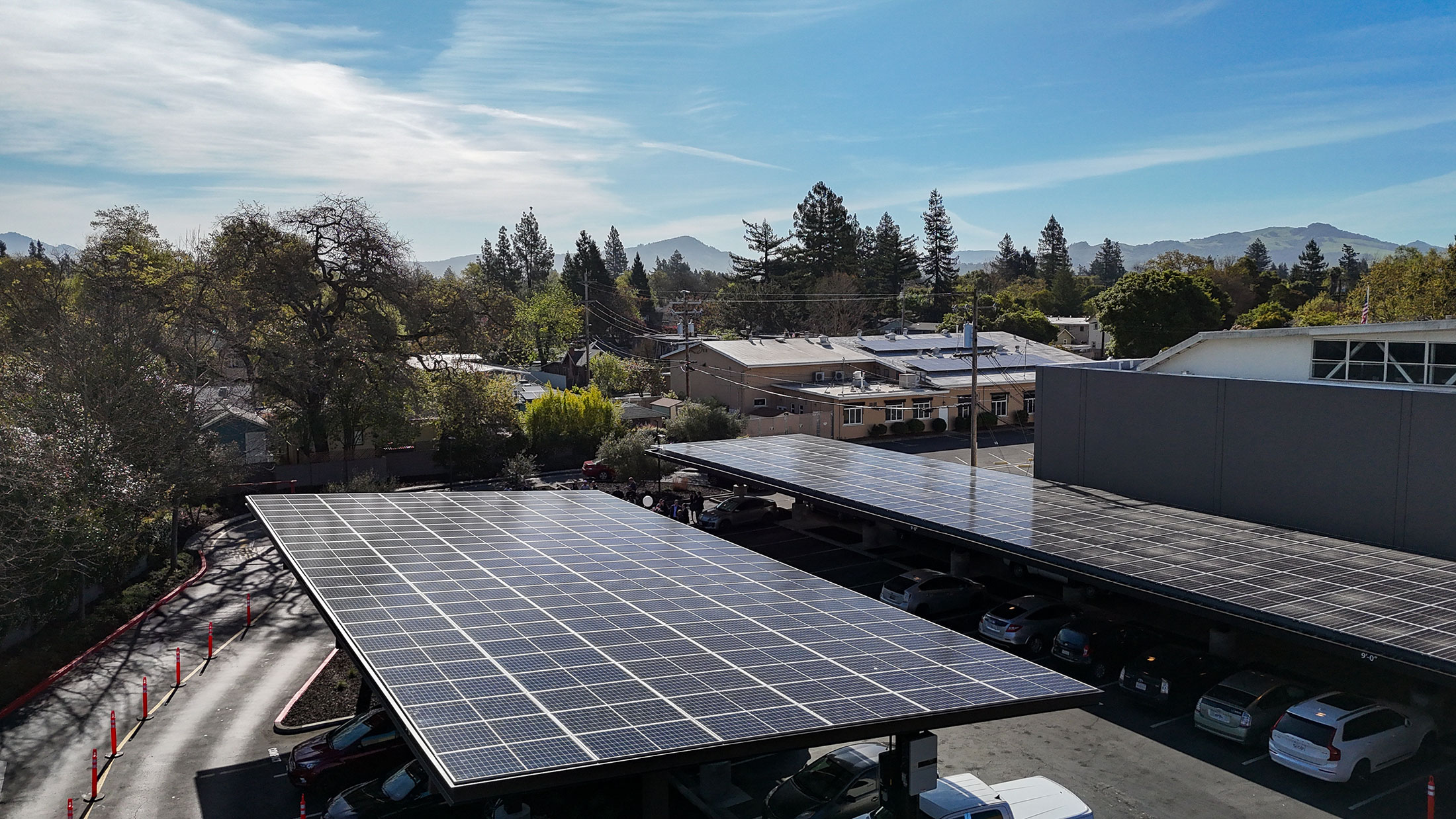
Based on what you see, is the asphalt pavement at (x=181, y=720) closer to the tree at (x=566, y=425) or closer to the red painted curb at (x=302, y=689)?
the red painted curb at (x=302, y=689)

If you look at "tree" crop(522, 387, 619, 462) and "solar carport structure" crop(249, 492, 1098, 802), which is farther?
"tree" crop(522, 387, 619, 462)

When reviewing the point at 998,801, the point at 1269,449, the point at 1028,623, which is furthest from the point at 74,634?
the point at 1269,449

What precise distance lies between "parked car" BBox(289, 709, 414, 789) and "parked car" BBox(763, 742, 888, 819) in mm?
6684

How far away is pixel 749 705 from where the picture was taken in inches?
434

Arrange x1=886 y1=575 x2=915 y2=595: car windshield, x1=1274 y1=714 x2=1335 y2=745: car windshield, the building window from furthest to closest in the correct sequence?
x1=886 y1=575 x2=915 y2=595: car windshield → the building window → x1=1274 y1=714 x2=1335 y2=745: car windshield

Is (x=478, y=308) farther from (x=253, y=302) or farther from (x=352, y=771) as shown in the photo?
(x=352, y=771)

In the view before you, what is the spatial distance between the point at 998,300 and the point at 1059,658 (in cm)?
8989

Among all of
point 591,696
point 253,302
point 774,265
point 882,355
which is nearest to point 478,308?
point 253,302

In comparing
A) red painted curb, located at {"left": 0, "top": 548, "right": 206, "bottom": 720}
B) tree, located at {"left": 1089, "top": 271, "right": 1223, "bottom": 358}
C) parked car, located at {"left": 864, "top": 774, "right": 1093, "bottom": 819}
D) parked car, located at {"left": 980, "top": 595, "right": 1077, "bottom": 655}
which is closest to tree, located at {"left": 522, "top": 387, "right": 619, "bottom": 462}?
red painted curb, located at {"left": 0, "top": 548, "right": 206, "bottom": 720}

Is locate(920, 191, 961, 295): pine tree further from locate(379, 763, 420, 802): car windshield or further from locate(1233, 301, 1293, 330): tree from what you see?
locate(379, 763, 420, 802): car windshield

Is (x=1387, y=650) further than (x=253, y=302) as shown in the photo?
No

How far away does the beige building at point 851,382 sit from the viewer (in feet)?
190

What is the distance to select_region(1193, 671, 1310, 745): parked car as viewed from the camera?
16.9m

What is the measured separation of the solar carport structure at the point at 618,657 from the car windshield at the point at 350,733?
2588 millimetres
